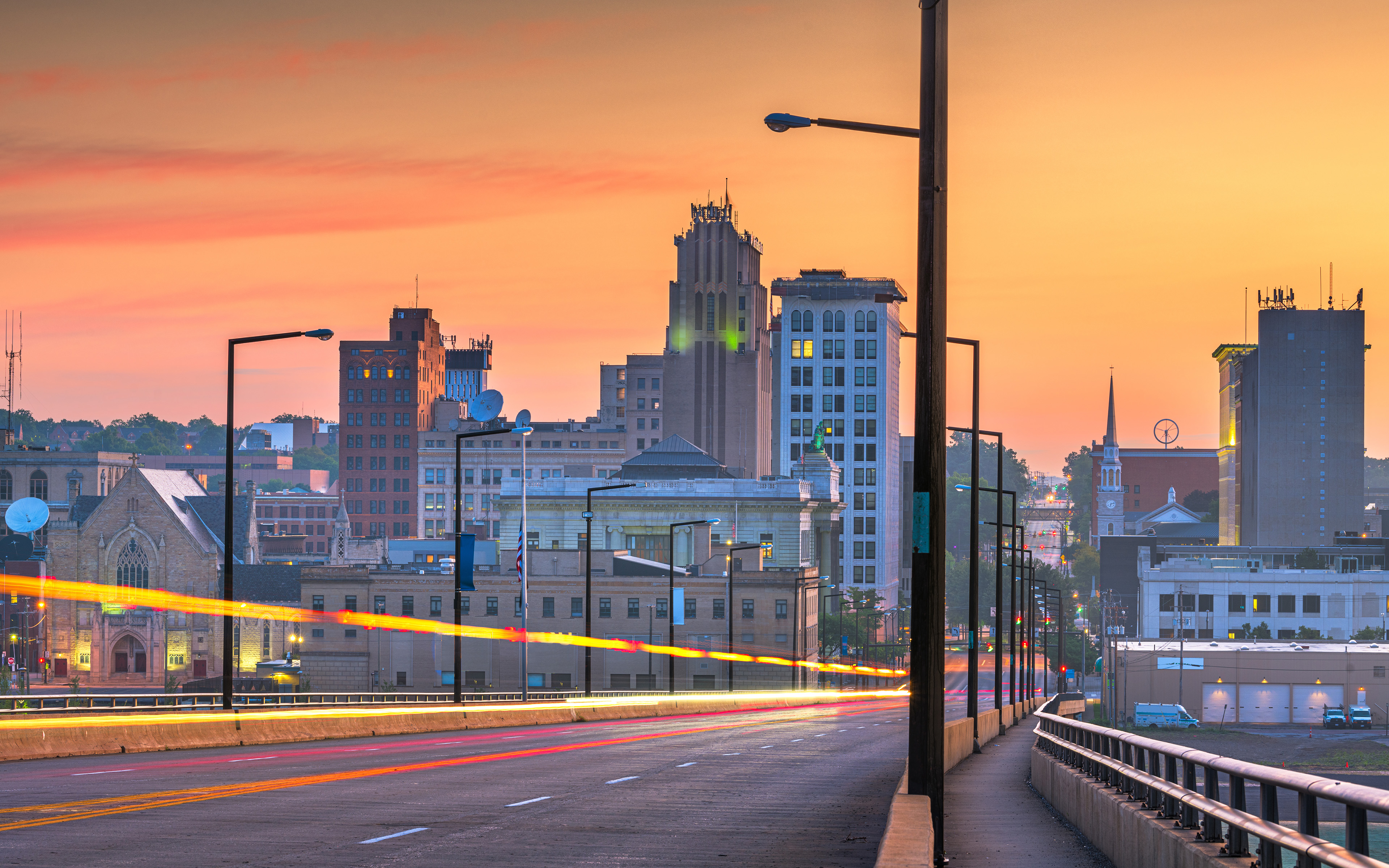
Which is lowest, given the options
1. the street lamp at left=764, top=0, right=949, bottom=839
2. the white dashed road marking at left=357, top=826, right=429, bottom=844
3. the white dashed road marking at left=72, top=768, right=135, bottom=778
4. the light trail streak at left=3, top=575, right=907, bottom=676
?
the light trail streak at left=3, top=575, right=907, bottom=676

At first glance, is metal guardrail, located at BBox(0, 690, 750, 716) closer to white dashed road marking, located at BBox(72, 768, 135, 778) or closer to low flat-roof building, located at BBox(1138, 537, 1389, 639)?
white dashed road marking, located at BBox(72, 768, 135, 778)

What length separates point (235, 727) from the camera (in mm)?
32781

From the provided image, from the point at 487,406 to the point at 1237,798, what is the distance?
5633 inches

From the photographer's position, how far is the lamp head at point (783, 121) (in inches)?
617

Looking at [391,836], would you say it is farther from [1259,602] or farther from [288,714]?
[1259,602]

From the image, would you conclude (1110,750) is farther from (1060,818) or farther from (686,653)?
(686,653)

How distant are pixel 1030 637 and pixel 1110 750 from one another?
75.1m

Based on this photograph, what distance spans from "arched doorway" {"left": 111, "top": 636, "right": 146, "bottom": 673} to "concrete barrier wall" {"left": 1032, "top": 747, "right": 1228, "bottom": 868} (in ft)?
437

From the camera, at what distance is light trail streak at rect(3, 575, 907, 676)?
121m

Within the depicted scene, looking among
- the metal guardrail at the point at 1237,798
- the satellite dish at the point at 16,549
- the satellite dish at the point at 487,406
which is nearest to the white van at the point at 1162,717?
the satellite dish at the point at 487,406

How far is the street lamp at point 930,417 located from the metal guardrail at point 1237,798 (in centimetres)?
206

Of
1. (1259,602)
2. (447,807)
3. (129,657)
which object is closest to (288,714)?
(447,807)

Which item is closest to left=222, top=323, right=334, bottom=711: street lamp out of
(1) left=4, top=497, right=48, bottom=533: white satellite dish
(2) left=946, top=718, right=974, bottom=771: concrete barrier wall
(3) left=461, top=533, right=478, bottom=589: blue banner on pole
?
(3) left=461, top=533, right=478, bottom=589: blue banner on pole

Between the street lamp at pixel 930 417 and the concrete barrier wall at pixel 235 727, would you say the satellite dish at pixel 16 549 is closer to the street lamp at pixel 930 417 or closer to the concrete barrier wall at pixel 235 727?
the concrete barrier wall at pixel 235 727
